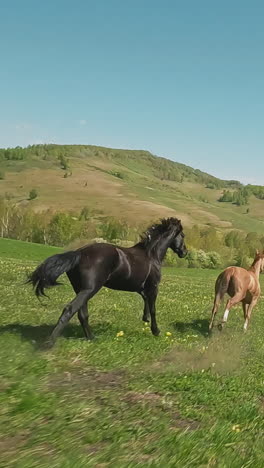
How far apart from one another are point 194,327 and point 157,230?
369 centimetres

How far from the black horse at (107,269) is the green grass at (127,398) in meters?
0.77

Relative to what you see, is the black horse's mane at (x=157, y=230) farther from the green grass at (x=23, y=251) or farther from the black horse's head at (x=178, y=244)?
the green grass at (x=23, y=251)

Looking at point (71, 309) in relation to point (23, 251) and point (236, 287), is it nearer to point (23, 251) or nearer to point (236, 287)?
point (236, 287)

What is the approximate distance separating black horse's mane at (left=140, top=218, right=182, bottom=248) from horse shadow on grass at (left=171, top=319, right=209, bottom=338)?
2925mm

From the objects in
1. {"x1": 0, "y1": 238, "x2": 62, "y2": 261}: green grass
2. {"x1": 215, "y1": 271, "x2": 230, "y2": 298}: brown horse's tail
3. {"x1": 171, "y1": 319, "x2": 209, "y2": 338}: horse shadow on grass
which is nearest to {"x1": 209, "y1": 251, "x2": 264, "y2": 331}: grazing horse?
{"x1": 215, "y1": 271, "x2": 230, "y2": 298}: brown horse's tail

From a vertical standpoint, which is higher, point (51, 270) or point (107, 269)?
point (107, 269)

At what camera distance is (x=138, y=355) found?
919 cm

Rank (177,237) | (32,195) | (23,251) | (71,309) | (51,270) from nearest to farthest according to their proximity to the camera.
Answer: (71,309) → (51,270) → (177,237) → (23,251) → (32,195)

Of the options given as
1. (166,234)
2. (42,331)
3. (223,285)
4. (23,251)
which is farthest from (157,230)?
(23,251)

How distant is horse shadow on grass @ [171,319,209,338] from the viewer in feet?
44.0

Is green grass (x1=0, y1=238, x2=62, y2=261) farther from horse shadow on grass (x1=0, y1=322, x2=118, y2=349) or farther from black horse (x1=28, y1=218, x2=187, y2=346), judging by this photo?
horse shadow on grass (x1=0, y1=322, x2=118, y2=349)

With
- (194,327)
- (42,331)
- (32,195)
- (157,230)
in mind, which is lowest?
(194,327)

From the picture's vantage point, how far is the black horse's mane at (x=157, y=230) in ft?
40.2

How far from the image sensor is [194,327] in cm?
1421
